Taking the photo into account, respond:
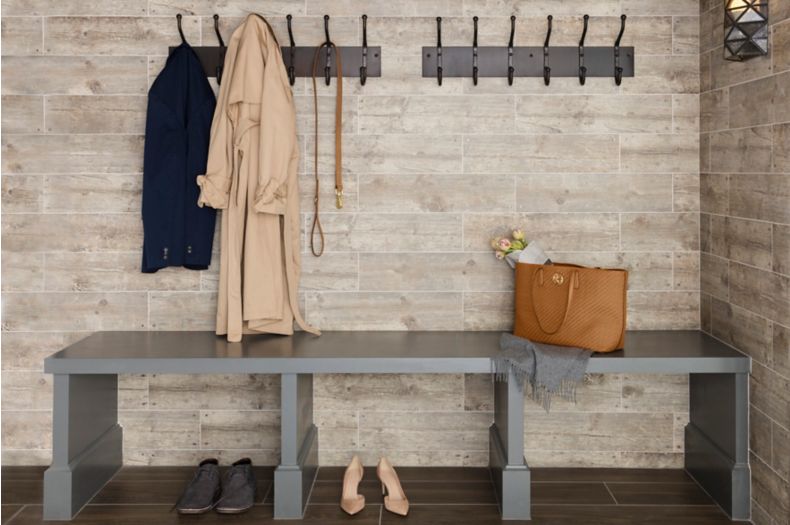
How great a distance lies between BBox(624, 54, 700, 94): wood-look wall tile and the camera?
131 inches

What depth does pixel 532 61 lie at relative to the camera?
3.33 m

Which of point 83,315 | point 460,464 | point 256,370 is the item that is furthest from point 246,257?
point 460,464

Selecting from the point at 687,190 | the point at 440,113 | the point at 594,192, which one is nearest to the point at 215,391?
the point at 440,113

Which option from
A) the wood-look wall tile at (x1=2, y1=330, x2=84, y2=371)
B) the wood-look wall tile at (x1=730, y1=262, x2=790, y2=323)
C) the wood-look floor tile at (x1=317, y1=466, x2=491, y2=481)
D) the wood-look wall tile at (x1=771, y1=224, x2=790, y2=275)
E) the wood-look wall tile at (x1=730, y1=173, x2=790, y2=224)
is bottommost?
the wood-look floor tile at (x1=317, y1=466, x2=491, y2=481)

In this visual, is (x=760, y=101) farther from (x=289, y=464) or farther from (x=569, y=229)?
(x=289, y=464)

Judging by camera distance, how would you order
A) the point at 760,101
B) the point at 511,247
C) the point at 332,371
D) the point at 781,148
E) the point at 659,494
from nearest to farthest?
the point at 781,148
the point at 760,101
the point at 332,371
the point at 659,494
the point at 511,247

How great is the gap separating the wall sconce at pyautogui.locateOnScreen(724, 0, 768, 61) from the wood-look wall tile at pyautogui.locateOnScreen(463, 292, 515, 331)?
1322 millimetres

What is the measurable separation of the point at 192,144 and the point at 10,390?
1.37 m

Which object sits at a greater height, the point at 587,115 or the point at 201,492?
the point at 587,115

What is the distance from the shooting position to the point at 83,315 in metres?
3.41

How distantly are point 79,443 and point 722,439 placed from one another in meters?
2.53

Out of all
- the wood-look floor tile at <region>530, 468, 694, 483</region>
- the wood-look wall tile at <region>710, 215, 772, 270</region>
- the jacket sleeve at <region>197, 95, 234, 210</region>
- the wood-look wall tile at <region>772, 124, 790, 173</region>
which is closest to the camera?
the wood-look wall tile at <region>772, 124, 790, 173</region>

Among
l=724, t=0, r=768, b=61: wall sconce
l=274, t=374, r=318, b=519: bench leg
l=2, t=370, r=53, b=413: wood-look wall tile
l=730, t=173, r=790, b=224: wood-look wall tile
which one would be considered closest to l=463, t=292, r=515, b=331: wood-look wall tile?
l=274, t=374, r=318, b=519: bench leg

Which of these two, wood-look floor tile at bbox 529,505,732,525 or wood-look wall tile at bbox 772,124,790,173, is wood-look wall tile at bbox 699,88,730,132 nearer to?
wood-look wall tile at bbox 772,124,790,173
